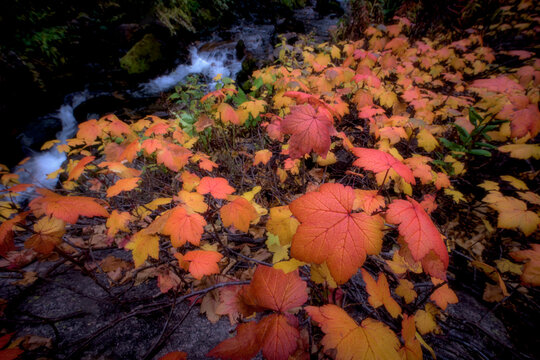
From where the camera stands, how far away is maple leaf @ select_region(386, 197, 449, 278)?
0.89 m

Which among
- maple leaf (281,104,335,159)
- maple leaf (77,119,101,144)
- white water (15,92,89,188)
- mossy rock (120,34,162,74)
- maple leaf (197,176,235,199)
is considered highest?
mossy rock (120,34,162,74)

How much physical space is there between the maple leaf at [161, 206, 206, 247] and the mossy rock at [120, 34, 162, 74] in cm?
767

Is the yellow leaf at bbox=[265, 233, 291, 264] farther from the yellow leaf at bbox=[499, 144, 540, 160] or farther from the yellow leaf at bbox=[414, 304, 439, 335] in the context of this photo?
the yellow leaf at bbox=[499, 144, 540, 160]

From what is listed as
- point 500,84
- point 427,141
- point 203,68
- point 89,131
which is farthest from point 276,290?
point 203,68

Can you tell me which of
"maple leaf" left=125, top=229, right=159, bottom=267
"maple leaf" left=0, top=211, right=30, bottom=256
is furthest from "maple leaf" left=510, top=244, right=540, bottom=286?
"maple leaf" left=0, top=211, right=30, bottom=256

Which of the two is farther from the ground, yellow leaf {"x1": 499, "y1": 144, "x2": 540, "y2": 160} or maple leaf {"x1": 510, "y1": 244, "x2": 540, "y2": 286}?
yellow leaf {"x1": 499, "y1": 144, "x2": 540, "y2": 160}

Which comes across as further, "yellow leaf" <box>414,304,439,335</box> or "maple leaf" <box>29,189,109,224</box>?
"yellow leaf" <box>414,304,439,335</box>

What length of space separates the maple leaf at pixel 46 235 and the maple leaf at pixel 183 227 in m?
0.72

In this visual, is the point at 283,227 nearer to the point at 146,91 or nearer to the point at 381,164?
the point at 381,164

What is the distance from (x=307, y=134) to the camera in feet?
4.22

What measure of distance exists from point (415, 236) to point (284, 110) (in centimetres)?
227

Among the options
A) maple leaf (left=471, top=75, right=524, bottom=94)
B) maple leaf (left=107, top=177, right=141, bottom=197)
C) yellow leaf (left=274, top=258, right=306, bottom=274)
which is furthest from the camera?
maple leaf (left=471, top=75, right=524, bottom=94)

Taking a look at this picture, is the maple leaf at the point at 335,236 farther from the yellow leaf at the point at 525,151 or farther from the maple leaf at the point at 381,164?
the yellow leaf at the point at 525,151

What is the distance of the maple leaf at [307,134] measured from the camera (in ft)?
→ 4.20
